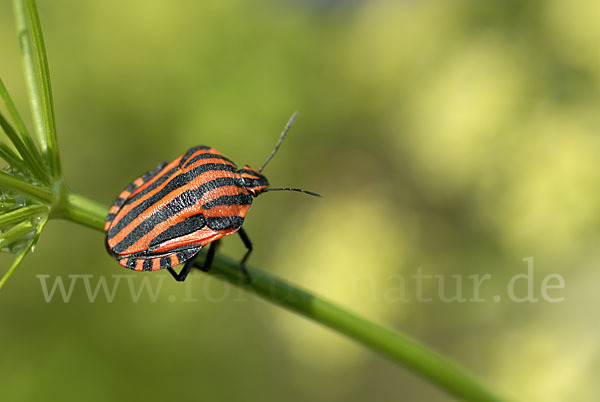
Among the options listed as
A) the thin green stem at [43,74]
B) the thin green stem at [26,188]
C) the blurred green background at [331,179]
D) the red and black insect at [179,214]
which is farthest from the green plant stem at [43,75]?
the blurred green background at [331,179]

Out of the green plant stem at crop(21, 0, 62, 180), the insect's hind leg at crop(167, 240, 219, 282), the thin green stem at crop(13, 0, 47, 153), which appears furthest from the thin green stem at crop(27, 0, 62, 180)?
the insect's hind leg at crop(167, 240, 219, 282)

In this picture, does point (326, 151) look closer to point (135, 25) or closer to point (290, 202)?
point (290, 202)

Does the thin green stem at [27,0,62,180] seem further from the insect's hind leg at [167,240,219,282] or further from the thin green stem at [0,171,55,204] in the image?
the insect's hind leg at [167,240,219,282]

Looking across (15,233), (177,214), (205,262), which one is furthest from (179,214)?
(15,233)

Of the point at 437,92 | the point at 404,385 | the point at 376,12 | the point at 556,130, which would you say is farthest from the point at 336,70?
the point at 404,385

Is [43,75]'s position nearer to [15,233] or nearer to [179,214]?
[15,233]

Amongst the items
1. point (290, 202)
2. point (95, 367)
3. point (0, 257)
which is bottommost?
point (95, 367)
